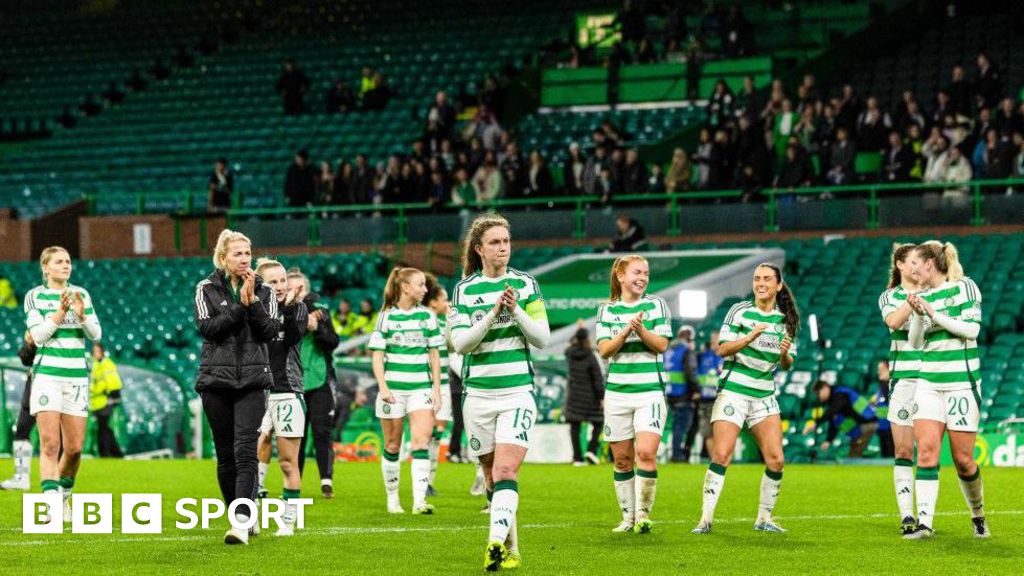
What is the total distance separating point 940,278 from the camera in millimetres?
11398

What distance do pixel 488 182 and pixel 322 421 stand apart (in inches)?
601

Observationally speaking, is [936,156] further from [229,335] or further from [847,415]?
[229,335]

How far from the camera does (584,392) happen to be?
22.3 meters

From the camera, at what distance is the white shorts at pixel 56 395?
12.5 metres

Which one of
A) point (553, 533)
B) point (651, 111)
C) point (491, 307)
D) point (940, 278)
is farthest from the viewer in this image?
point (651, 111)

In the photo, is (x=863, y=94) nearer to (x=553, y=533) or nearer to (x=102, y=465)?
(x=102, y=465)

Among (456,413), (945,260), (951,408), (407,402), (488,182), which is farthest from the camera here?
(488,182)

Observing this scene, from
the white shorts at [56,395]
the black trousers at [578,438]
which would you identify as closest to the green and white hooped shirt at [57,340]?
the white shorts at [56,395]

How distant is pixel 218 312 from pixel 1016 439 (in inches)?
528

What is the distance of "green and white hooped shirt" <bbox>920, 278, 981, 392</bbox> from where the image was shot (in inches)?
444

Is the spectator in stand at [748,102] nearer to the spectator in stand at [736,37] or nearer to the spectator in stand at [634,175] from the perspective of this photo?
the spectator in stand at [634,175]

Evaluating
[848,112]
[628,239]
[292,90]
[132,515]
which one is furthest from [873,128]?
[132,515]

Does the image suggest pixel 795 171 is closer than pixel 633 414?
No

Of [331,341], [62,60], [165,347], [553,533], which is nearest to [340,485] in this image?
[331,341]
